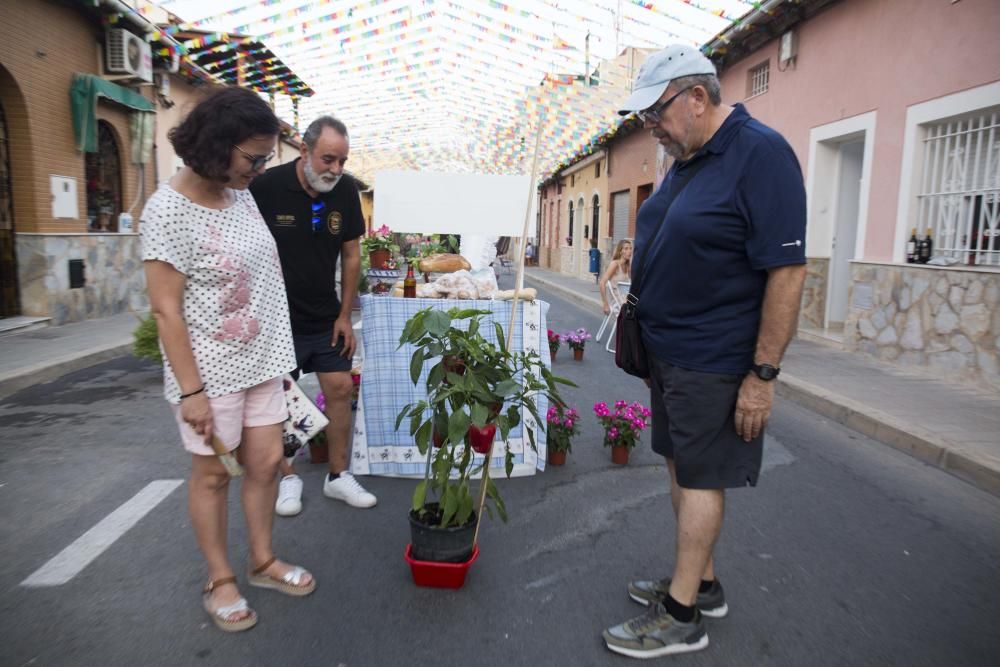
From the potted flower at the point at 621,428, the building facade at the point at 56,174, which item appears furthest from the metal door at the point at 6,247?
the potted flower at the point at 621,428

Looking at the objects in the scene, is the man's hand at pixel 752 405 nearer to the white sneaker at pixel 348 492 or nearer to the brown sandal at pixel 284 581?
the brown sandal at pixel 284 581

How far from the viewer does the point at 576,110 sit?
52.1ft

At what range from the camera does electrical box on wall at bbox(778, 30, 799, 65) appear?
33.7 ft

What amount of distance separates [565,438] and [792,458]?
5.23 ft

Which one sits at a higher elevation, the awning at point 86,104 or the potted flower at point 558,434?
the awning at point 86,104

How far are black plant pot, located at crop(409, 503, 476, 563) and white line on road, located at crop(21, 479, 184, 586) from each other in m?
1.44

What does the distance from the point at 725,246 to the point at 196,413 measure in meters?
1.81

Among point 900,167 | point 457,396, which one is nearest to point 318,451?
point 457,396

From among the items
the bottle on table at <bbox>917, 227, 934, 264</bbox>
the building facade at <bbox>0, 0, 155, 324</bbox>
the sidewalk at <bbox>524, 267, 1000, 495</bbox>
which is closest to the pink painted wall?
the bottle on table at <bbox>917, 227, 934, 264</bbox>

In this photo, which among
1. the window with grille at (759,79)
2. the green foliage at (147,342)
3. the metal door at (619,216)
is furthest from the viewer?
the metal door at (619,216)

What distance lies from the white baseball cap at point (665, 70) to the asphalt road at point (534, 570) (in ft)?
6.12

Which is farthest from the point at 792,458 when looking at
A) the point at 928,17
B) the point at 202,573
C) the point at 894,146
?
the point at 928,17

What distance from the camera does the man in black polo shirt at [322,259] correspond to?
130 inches

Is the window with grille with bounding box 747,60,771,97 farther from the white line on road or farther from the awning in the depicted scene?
the white line on road
